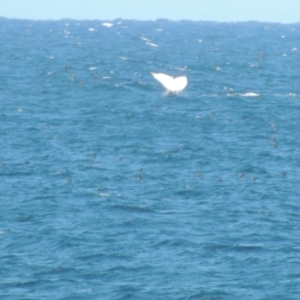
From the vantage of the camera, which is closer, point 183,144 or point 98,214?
point 98,214

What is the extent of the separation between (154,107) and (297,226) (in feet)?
68.3

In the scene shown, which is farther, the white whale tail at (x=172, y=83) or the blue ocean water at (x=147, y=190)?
the white whale tail at (x=172, y=83)

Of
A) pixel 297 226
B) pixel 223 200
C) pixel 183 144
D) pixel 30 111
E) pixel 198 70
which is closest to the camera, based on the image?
pixel 297 226

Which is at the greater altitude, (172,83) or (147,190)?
(172,83)

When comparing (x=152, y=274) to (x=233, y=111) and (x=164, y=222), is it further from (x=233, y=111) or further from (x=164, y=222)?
(x=233, y=111)

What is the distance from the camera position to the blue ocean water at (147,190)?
2173cm

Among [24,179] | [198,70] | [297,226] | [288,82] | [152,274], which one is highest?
[198,70]

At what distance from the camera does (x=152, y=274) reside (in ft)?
71.8

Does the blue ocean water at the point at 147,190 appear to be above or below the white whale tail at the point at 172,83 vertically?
below

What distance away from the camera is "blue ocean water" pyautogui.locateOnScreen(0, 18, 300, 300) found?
2173 centimetres

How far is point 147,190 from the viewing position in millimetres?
29234

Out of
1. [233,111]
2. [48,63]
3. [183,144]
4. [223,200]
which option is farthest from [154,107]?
[48,63]

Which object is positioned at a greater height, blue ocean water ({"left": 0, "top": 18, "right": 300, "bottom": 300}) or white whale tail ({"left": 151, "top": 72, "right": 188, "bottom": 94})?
white whale tail ({"left": 151, "top": 72, "right": 188, "bottom": 94})

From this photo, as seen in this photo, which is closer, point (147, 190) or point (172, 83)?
point (147, 190)
